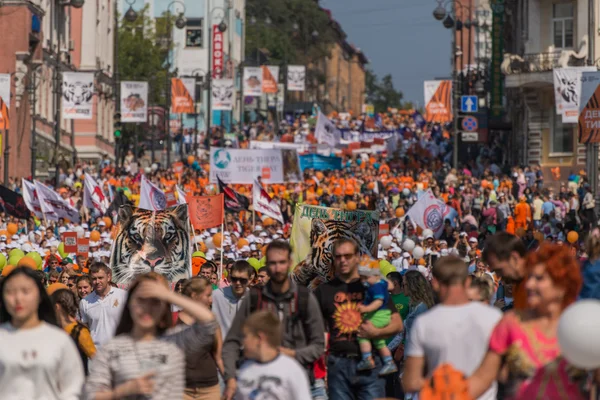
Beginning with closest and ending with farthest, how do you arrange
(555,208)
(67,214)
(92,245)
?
(92,245) < (67,214) < (555,208)

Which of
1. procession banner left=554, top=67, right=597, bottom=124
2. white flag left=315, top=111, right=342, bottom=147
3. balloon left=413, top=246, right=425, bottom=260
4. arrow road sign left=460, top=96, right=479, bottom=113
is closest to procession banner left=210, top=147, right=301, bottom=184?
procession banner left=554, top=67, right=597, bottom=124

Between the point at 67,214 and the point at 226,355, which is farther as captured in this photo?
the point at 67,214

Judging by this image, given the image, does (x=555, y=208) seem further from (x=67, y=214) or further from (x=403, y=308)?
(x=403, y=308)

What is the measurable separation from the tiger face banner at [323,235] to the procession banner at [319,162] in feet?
96.1

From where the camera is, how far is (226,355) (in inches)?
366

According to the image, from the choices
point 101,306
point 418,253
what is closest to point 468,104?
point 418,253

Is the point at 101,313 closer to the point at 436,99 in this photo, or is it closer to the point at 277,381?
the point at 277,381

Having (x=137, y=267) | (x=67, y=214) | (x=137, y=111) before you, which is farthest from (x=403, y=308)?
Answer: (x=137, y=111)

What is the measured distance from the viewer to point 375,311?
10.4m

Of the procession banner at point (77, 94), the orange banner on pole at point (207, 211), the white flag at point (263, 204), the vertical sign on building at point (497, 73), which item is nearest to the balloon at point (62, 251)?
the orange banner on pole at point (207, 211)

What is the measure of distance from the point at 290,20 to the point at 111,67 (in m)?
64.4

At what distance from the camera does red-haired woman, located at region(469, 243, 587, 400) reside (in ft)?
24.5

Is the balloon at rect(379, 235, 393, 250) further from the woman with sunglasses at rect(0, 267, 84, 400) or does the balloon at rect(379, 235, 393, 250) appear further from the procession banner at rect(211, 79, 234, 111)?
the procession banner at rect(211, 79, 234, 111)

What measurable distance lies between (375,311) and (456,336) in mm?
2385
